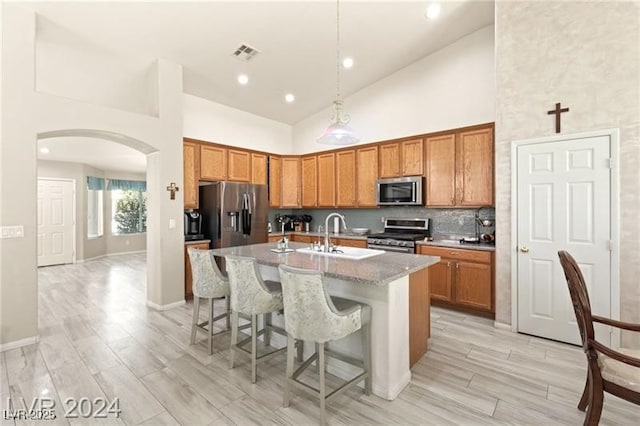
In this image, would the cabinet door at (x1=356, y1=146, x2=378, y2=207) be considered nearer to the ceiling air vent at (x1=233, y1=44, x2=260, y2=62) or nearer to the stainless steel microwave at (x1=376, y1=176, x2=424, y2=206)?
the stainless steel microwave at (x1=376, y1=176, x2=424, y2=206)

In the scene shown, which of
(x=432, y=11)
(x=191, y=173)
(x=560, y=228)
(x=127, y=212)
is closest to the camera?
(x=560, y=228)

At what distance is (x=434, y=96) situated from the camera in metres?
4.69

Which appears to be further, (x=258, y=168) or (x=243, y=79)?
(x=258, y=168)

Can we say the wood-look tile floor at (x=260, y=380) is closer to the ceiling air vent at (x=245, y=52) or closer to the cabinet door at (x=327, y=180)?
the cabinet door at (x=327, y=180)

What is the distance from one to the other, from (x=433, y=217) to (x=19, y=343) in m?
5.32

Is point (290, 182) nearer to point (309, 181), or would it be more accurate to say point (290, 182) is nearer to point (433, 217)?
point (309, 181)

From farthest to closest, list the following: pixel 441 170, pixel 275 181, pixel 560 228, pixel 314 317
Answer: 1. pixel 275 181
2. pixel 441 170
3. pixel 560 228
4. pixel 314 317

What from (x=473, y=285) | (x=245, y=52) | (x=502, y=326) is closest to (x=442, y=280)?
(x=473, y=285)

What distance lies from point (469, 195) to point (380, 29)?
253 cm

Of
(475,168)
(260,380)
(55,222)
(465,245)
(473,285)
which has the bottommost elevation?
(260,380)

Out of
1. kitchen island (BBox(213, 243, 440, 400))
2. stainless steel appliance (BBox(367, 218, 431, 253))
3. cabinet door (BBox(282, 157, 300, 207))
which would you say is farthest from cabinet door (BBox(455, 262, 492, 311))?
cabinet door (BBox(282, 157, 300, 207))

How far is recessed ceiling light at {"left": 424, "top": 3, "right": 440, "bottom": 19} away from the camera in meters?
3.58

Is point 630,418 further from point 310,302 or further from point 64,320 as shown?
point 64,320

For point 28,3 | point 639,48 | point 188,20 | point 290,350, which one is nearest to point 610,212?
point 639,48
